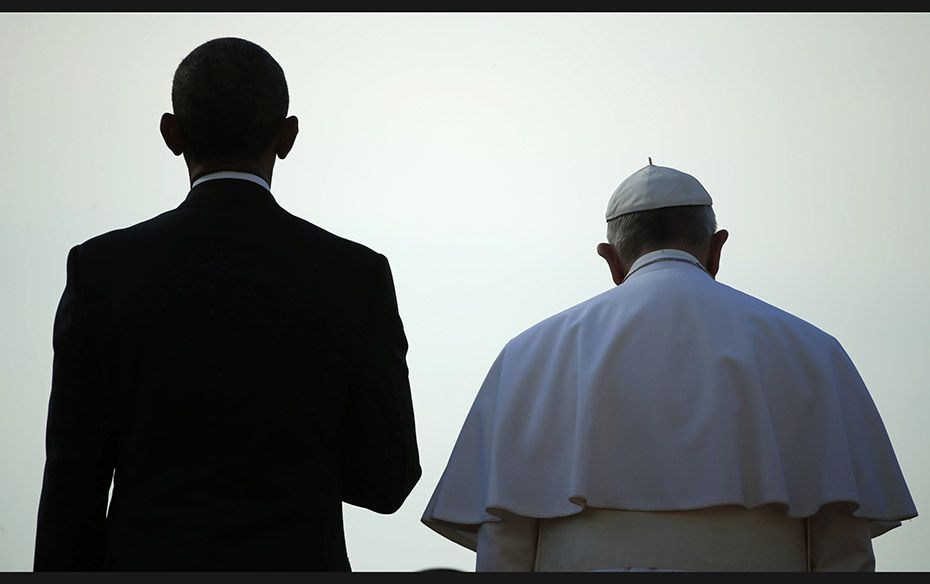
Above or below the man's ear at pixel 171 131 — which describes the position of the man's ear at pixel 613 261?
above

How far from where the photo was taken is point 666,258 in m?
4.40

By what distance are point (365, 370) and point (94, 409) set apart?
588 mm

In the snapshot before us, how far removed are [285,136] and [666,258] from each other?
1519 millimetres

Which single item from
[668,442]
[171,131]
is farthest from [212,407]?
[668,442]

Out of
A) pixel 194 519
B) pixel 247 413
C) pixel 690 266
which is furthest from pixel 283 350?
pixel 690 266

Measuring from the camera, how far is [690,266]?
438 centimetres

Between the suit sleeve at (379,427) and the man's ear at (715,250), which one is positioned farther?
the man's ear at (715,250)

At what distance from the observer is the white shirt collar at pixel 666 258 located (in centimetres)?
439

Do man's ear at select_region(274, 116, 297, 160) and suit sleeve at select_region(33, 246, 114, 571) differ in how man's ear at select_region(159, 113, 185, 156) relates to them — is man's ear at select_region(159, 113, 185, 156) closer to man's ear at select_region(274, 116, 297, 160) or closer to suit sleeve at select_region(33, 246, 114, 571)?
man's ear at select_region(274, 116, 297, 160)

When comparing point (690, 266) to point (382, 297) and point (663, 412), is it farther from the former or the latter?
point (382, 297)

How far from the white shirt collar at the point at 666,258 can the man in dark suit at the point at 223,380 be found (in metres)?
1.34

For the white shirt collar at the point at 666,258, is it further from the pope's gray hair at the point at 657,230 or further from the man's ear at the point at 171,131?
the man's ear at the point at 171,131

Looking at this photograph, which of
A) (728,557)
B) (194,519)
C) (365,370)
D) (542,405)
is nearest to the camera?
(194,519)

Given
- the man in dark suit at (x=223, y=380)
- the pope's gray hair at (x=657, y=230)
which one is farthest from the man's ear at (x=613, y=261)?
the man in dark suit at (x=223, y=380)
